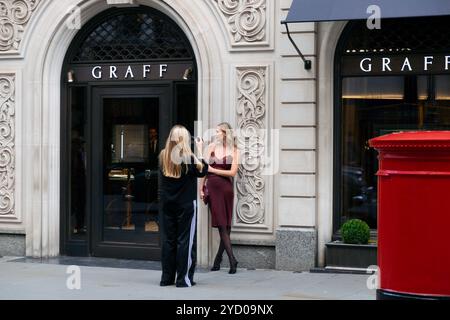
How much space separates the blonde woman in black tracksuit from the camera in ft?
30.9

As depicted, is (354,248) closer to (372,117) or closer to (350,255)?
(350,255)

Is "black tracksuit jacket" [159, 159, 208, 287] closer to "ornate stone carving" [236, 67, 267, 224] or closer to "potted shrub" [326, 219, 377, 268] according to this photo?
"ornate stone carving" [236, 67, 267, 224]

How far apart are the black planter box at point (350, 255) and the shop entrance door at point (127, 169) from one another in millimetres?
2866

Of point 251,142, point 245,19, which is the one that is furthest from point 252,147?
point 245,19

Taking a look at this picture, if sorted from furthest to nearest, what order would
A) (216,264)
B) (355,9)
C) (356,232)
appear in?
(216,264) → (356,232) → (355,9)

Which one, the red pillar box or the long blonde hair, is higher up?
the long blonde hair

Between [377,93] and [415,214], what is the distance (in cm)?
Answer: 661

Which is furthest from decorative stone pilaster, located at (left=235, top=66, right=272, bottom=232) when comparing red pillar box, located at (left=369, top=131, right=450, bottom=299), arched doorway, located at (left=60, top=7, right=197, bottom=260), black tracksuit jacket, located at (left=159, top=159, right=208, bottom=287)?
red pillar box, located at (left=369, top=131, right=450, bottom=299)

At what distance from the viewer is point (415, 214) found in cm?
474

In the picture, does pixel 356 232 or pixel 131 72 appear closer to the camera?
pixel 356 232

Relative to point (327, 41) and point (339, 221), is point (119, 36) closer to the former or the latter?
point (327, 41)

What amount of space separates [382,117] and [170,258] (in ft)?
12.4

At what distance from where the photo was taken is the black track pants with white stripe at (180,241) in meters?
9.47

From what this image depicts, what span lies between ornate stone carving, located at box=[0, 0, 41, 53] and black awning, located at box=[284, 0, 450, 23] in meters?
4.72
